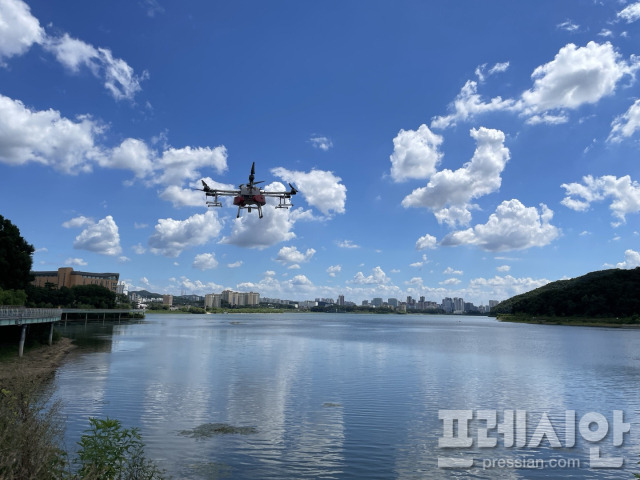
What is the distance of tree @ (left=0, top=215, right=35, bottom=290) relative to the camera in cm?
7600

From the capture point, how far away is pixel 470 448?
2253 centimetres

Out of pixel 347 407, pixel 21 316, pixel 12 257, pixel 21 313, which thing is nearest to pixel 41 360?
pixel 21 316

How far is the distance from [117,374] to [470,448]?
114ft

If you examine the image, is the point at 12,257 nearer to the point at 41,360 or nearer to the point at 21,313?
the point at 21,313

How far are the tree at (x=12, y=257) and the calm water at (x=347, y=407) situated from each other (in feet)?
90.8

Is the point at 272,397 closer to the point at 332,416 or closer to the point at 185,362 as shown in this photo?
the point at 332,416

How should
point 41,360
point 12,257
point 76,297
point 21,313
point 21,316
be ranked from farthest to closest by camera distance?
point 76,297
point 12,257
point 41,360
point 21,313
point 21,316

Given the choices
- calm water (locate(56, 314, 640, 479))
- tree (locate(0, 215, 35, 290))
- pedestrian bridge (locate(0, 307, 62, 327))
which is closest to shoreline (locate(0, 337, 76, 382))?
calm water (locate(56, 314, 640, 479))

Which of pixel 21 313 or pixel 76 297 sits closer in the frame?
pixel 21 313

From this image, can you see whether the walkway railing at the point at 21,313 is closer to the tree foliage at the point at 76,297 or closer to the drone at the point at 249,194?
the drone at the point at 249,194

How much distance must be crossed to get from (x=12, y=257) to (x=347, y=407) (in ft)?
236

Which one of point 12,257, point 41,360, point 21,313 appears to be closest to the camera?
point 21,313

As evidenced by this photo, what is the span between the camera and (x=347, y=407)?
1224 inches

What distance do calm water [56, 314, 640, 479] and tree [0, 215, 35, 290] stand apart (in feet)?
90.8
